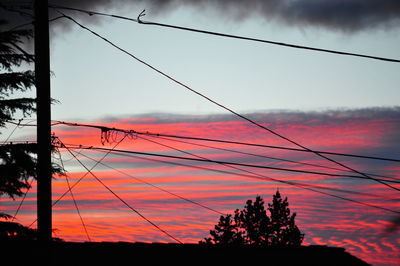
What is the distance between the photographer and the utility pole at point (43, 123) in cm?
1140

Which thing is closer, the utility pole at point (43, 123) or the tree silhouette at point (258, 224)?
the utility pole at point (43, 123)

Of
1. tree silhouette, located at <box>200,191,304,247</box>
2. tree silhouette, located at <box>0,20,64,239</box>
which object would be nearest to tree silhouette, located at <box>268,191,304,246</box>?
tree silhouette, located at <box>200,191,304,247</box>

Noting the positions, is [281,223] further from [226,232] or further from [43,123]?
[43,123]

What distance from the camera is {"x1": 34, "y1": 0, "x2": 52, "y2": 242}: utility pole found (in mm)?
11398

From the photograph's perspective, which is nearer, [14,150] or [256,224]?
[14,150]

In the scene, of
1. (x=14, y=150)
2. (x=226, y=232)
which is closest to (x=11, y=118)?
(x=14, y=150)

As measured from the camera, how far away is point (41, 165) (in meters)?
11.6

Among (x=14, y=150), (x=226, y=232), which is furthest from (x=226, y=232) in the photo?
(x=14, y=150)

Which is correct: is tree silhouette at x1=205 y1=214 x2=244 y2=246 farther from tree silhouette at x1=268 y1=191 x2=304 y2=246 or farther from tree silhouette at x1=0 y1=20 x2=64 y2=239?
tree silhouette at x1=0 y1=20 x2=64 y2=239

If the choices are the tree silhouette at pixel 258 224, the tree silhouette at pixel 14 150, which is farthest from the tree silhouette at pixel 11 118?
the tree silhouette at pixel 258 224

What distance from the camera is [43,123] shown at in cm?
1166

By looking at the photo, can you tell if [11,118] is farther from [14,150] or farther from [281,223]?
[281,223]

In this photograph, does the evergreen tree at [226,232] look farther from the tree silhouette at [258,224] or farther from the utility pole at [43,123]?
the utility pole at [43,123]

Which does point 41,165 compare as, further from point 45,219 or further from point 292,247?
point 292,247
